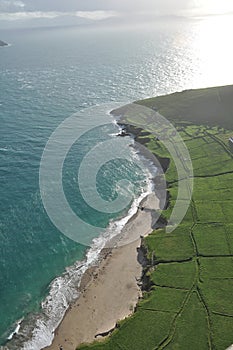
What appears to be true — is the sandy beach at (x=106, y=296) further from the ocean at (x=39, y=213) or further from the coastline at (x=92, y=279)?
the ocean at (x=39, y=213)

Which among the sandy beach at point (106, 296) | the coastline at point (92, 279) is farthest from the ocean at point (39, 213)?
the sandy beach at point (106, 296)

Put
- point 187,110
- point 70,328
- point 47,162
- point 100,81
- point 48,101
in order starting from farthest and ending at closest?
1. point 100,81
2. point 48,101
3. point 187,110
4. point 47,162
5. point 70,328

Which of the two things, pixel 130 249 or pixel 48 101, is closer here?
pixel 130 249

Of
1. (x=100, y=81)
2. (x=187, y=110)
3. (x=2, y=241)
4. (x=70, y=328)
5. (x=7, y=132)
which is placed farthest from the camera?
(x=100, y=81)

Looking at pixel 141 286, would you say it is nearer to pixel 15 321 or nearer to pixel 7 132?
pixel 15 321

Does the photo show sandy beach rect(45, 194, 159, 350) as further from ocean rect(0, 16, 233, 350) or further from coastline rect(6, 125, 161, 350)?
ocean rect(0, 16, 233, 350)

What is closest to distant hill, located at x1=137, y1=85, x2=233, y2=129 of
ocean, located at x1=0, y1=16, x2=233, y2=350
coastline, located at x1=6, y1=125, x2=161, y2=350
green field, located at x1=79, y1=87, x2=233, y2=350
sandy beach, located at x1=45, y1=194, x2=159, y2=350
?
ocean, located at x1=0, y1=16, x2=233, y2=350

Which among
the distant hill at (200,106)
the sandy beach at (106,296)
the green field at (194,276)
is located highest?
the distant hill at (200,106)

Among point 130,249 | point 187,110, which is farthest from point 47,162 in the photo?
point 187,110

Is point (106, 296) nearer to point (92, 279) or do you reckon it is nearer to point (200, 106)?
point (92, 279)
